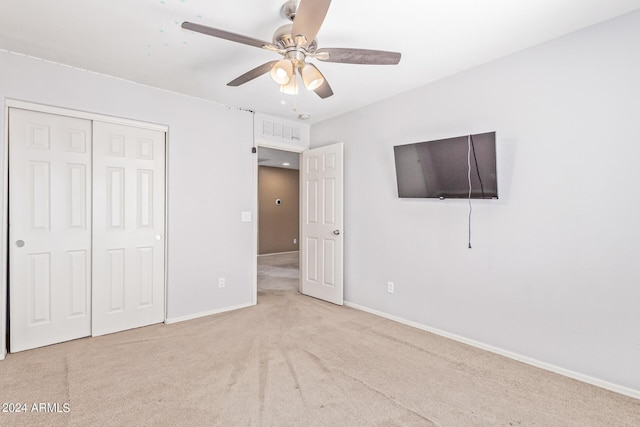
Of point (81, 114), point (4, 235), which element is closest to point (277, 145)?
point (81, 114)

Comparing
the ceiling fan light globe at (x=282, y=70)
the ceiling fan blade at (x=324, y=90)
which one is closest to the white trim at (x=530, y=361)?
the ceiling fan blade at (x=324, y=90)

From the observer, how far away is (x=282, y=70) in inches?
74.7

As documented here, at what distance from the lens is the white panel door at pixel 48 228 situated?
2.59 meters

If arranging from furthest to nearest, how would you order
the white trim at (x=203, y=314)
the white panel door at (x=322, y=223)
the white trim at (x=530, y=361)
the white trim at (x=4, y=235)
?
the white panel door at (x=322, y=223) < the white trim at (x=203, y=314) < the white trim at (x=4, y=235) < the white trim at (x=530, y=361)

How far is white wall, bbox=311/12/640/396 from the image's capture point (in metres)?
2.05

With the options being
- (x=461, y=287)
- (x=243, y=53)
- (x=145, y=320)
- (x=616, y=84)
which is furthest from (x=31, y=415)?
(x=616, y=84)

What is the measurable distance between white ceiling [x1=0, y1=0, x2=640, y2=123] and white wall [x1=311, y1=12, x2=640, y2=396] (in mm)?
266

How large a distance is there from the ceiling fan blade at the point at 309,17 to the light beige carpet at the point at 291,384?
220cm

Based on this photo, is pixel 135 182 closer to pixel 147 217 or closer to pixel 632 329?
pixel 147 217

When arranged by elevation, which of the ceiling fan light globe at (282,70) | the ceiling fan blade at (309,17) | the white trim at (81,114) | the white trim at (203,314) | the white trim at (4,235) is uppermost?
the ceiling fan blade at (309,17)

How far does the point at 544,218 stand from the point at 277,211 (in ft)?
21.6

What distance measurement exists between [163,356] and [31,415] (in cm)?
84

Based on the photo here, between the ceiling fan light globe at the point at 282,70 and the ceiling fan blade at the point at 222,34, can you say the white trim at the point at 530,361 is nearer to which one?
the ceiling fan light globe at the point at 282,70

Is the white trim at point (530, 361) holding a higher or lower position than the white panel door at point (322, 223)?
lower
